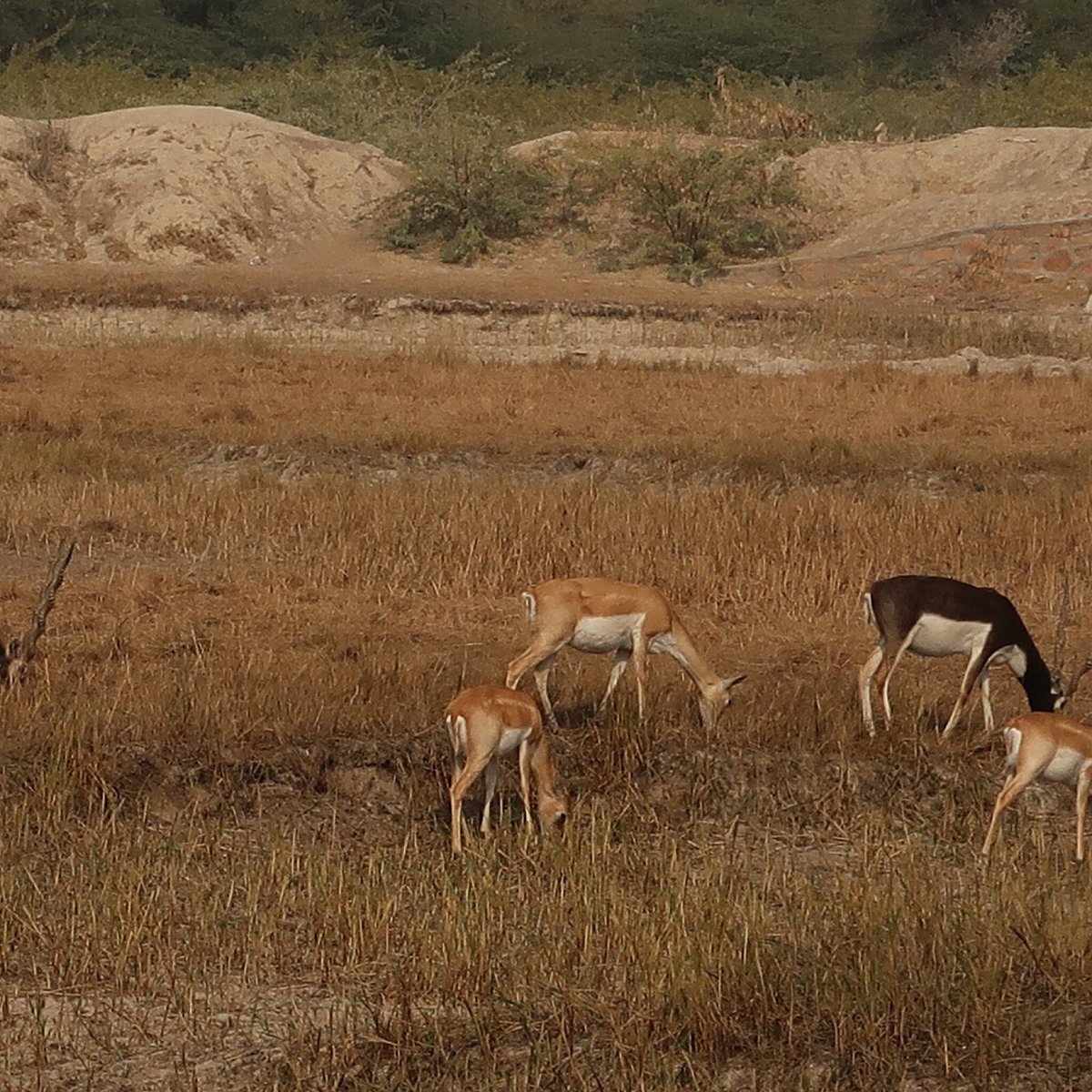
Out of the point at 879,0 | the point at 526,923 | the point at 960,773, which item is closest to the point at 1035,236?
the point at 960,773

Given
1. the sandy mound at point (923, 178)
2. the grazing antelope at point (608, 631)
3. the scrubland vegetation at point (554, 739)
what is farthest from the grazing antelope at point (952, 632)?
the sandy mound at point (923, 178)

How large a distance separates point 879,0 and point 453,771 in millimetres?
57323

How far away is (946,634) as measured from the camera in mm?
10500

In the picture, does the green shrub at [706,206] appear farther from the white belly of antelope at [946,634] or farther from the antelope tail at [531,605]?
the antelope tail at [531,605]

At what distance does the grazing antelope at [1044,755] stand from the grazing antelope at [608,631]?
1.86m

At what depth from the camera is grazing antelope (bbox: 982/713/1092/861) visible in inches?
335

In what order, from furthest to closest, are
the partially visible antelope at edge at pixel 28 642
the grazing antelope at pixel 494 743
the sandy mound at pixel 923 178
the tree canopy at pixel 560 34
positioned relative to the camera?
1. the tree canopy at pixel 560 34
2. the sandy mound at pixel 923 178
3. the partially visible antelope at edge at pixel 28 642
4. the grazing antelope at pixel 494 743

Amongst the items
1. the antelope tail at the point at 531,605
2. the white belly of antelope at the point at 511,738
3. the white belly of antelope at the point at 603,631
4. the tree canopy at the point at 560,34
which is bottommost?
the white belly of antelope at the point at 603,631

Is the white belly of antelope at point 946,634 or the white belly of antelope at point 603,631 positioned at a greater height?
the white belly of antelope at point 603,631

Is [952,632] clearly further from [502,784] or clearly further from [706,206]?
[706,206]

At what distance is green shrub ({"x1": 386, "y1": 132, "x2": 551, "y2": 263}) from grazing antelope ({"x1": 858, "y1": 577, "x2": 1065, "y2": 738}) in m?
26.2

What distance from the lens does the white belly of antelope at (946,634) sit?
34.2 feet

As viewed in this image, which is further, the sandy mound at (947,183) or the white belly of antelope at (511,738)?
the sandy mound at (947,183)

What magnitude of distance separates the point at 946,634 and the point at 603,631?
1902 mm
